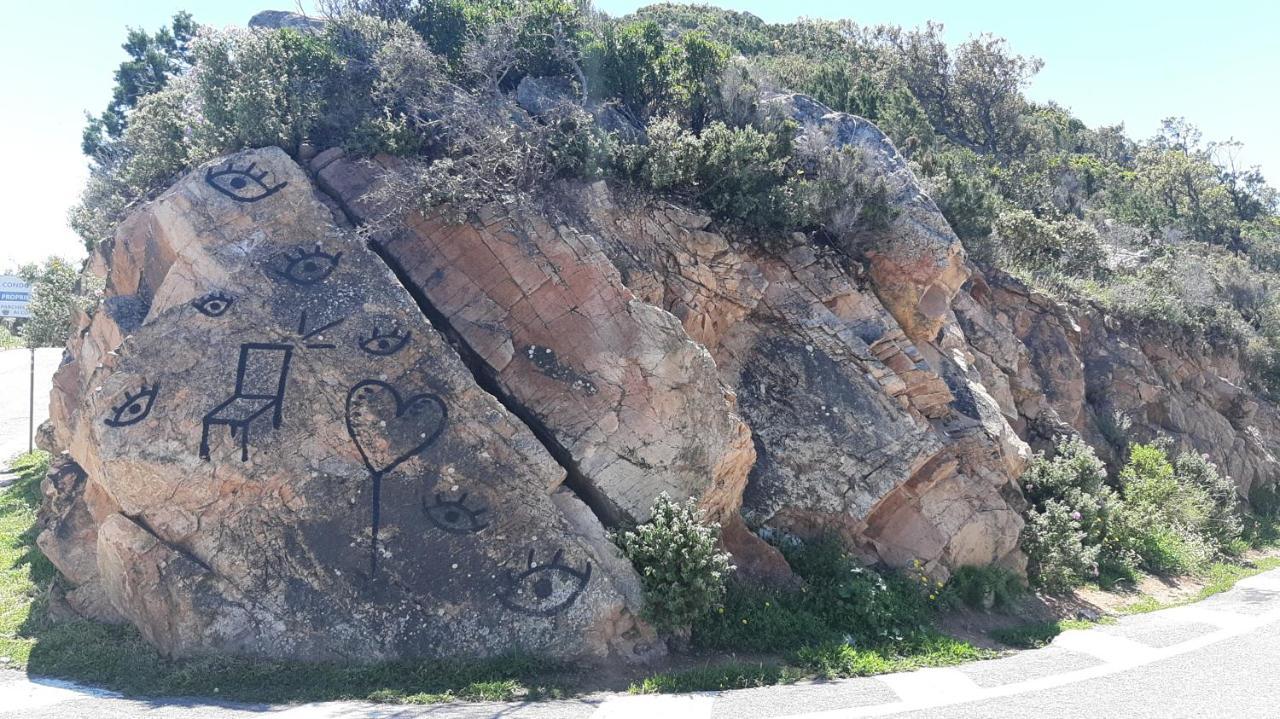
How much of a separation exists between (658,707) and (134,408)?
5.88 m

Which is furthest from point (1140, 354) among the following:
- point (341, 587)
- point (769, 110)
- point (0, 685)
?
point (0, 685)

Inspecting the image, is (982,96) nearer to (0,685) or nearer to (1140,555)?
(1140,555)

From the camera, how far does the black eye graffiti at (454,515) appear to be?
25.8 ft

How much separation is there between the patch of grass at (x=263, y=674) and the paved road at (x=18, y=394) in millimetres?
11759

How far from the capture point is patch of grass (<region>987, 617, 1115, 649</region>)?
30.5ft

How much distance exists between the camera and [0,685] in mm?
7203

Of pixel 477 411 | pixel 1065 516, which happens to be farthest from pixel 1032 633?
pixel 477 411

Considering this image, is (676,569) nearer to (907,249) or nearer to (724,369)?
(724,369)

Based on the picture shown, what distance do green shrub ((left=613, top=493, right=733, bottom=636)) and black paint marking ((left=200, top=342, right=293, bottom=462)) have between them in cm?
381

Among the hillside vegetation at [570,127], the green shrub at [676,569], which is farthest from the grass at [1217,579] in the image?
the green shrub at [676,569]

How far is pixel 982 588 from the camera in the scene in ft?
33.0

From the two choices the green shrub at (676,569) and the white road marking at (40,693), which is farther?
the green shrub at (676,569)

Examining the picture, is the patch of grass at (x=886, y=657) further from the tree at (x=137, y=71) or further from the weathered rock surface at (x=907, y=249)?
the tree at (x=137, y=71)

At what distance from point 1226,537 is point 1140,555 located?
351cm
